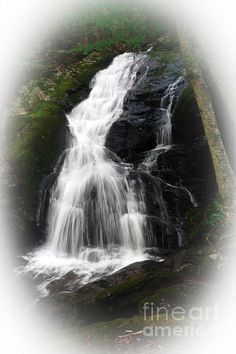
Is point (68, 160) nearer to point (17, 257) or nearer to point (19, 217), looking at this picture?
point (19, 217)

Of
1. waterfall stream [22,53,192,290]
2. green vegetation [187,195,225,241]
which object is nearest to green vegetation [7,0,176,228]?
waterfall stream [22,53,192,290]

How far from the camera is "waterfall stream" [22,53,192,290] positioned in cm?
941

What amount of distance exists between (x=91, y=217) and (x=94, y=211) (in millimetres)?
186

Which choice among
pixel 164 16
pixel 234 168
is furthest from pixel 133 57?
pixel 234 168

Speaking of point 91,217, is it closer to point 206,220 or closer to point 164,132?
point 206,220

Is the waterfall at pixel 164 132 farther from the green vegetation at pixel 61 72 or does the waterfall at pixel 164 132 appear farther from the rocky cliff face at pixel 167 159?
the green vegetation at pixel 61 72

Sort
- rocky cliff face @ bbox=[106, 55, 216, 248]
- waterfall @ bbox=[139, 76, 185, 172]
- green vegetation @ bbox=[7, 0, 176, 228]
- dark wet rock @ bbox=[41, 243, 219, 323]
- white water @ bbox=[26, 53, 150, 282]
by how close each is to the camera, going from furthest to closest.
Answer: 1. green vegetation @ bbox=[7, 0, 176, 228]
2. waterfall @ bbox=[139, 76, 185, 172]
3. rocky cliff face @ bbox=[106, 55, 216, 248]
4. white water @ bbox=[26, 53, 150, 282]
5. dark wet rock @ bbox=[41, 243, 219, 323]

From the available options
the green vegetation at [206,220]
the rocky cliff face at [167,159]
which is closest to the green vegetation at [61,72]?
the rocky cliff face at [167,159]

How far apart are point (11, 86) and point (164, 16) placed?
7.93m

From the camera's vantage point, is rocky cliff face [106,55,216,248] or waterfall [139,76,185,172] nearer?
rocky cliff face [106,55,216,248]

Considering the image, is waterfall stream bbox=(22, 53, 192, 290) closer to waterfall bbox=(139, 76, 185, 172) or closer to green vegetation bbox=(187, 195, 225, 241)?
waterfall bbox=(139, 76, 185, 172)

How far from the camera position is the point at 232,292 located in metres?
6.40

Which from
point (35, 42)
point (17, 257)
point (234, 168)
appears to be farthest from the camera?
point (35, 42)

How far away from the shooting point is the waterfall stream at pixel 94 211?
30.9 feet
